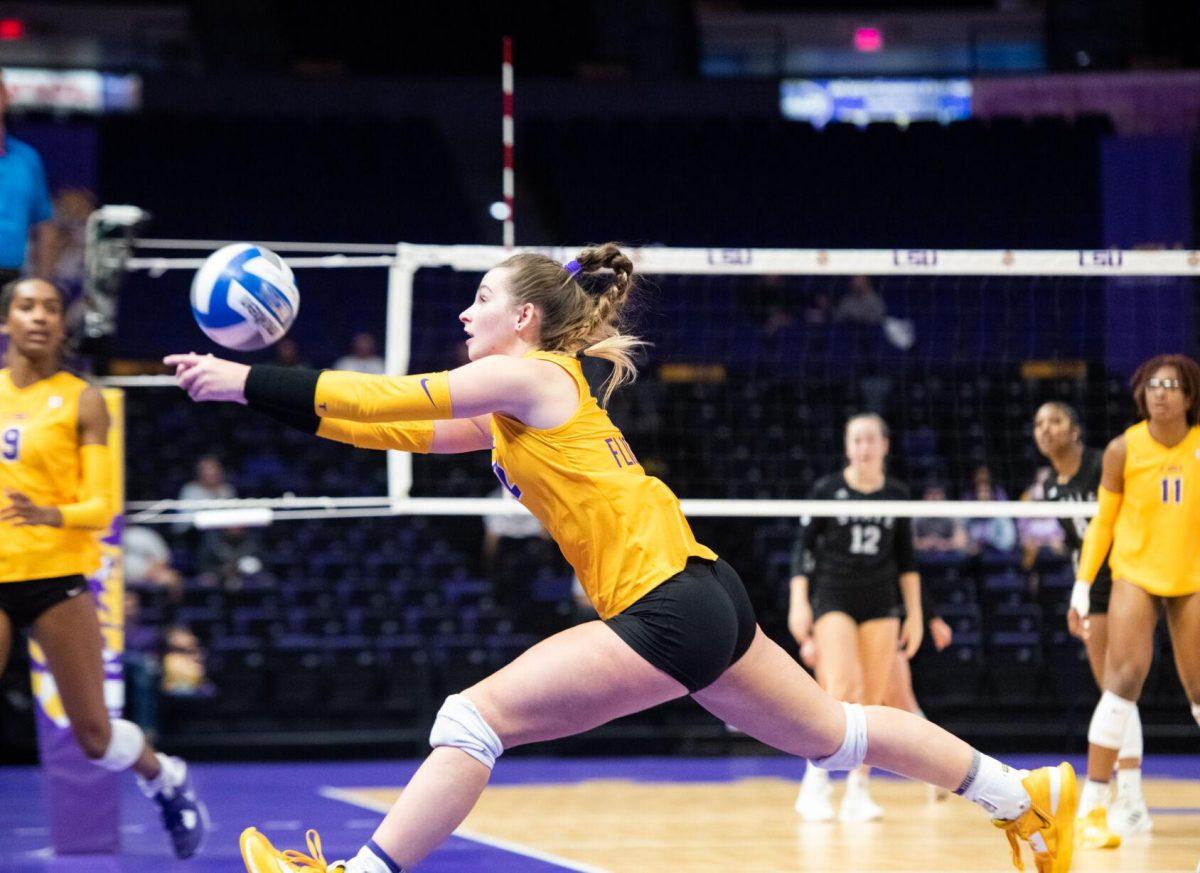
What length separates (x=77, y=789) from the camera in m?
5.92

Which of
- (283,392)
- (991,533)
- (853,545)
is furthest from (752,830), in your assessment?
(991,533)

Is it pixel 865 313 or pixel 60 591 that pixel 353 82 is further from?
pixel 60 591

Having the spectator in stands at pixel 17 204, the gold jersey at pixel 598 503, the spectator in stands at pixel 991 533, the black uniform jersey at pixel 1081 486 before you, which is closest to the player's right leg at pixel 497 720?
the gold jersey at pixel 598 503

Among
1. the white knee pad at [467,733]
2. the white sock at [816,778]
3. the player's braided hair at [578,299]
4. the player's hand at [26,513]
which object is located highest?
the player's braided hair at [578,299]

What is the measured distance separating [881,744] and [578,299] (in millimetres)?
1364

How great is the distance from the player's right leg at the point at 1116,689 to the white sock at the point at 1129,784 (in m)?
0.27

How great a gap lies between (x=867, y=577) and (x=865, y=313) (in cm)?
695

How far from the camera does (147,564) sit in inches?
→ 453

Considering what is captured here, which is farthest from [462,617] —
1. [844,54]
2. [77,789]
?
[844,54]

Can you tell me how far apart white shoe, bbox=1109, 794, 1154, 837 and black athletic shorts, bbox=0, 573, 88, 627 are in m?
4.29

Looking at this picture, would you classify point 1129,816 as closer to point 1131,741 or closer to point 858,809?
point 1131,741

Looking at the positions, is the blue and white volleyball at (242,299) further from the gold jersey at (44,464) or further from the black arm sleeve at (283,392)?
the gold jersey at (44,464)

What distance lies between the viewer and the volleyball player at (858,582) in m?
7.14

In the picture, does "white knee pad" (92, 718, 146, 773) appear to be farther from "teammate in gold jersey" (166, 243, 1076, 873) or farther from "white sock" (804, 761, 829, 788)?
"white sock" (804, 761, 829, 788)
